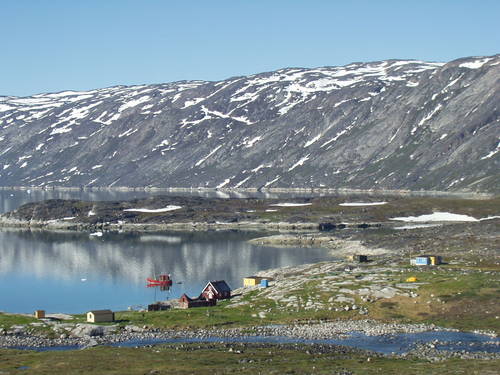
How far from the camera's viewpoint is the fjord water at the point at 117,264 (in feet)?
326

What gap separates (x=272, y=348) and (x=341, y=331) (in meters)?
9.04

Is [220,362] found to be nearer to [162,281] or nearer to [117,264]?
[162,281]

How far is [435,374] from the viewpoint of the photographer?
51.3m

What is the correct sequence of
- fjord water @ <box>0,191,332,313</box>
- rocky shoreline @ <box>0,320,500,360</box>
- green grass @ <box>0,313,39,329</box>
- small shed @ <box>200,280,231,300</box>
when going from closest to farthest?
rocky shoreline @ <box>0,320,500,360</box>, green grass @ <box>0,313,39,329</box>, small shed @ <box>200,280,231,300</box>, fjord water @ <box>0,191,332,313</box>

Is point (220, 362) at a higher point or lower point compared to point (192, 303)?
lower

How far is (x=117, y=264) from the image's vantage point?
13212cm

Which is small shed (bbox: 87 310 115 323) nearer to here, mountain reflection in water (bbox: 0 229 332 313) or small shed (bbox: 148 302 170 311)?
small shed (bbox: 148 302 170 311)

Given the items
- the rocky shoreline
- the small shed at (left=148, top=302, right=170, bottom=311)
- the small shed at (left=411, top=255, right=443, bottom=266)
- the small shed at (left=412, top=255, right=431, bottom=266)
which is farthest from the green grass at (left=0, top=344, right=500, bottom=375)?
the small shed at (left=411, top=255, right=443, bottom=266)

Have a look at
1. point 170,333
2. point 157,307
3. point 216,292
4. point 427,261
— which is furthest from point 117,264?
point 170,333

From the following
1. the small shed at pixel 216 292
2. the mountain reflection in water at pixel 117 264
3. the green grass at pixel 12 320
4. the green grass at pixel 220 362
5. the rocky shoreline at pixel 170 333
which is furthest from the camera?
the mountain reflection in water at pixel 117 264

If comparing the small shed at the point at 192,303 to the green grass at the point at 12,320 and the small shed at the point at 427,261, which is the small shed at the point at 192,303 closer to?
the green grass at the point at 12,320

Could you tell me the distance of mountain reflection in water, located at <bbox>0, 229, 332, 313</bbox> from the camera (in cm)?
9944

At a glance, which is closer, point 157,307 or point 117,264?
point 157,307

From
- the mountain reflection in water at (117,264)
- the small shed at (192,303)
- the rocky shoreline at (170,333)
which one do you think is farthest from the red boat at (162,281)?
the rocky shoreline at (170,333)
